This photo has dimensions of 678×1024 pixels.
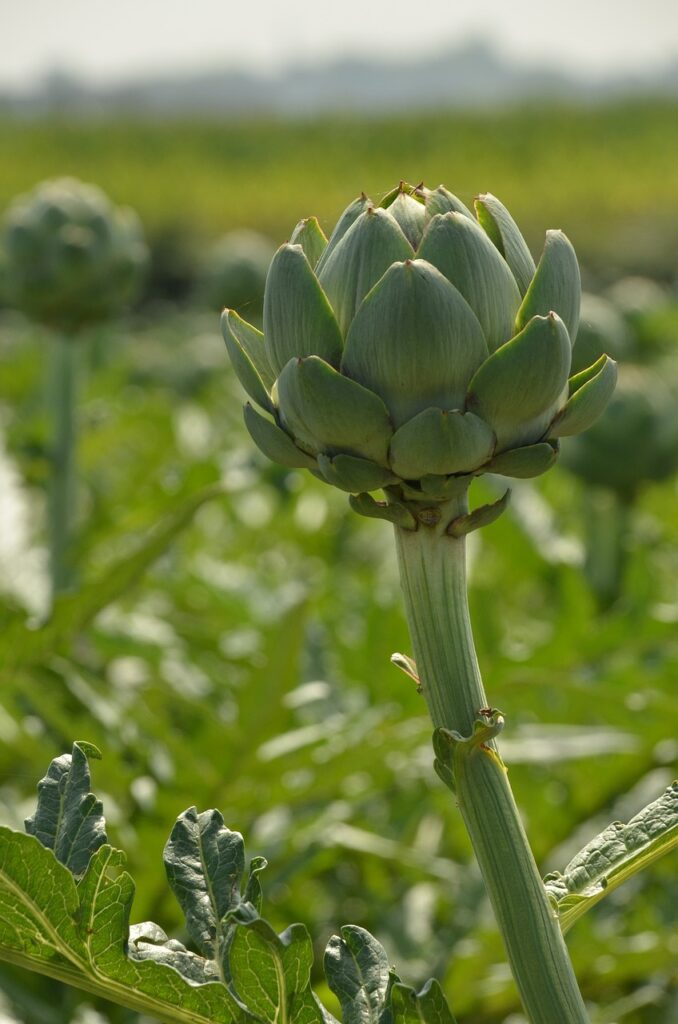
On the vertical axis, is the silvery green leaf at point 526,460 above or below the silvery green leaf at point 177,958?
above

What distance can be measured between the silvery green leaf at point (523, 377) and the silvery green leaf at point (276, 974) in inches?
6.0

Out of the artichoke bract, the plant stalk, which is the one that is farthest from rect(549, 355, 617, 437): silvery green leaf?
the plant stalk

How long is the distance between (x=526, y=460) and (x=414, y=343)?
5 cm

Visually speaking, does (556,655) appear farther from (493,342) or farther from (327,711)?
(493,342)

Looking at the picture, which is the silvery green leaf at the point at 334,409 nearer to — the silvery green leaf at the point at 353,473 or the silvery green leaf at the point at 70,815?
the silvery green leaf at the point at 353,473

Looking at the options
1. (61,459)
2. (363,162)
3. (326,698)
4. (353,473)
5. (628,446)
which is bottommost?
(353,473)

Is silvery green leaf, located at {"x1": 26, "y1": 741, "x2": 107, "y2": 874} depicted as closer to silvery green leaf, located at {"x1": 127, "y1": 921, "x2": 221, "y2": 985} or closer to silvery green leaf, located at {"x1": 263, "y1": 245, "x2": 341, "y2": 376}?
silvery green leaf, located at {"x1": 127, "y1": 921, "x2": 221, "y2": 985}

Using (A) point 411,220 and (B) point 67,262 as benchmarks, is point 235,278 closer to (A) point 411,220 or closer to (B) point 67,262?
(B) point 67,262

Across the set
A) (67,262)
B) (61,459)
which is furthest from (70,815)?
(67,262)

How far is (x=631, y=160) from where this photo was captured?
12984mm

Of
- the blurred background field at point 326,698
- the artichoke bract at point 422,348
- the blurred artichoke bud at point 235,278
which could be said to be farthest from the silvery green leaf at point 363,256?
the blurred artichoke bud at point 235,278

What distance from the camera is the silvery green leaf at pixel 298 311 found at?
0.34 m

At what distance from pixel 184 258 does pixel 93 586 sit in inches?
326

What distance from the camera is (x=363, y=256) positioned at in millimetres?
342
